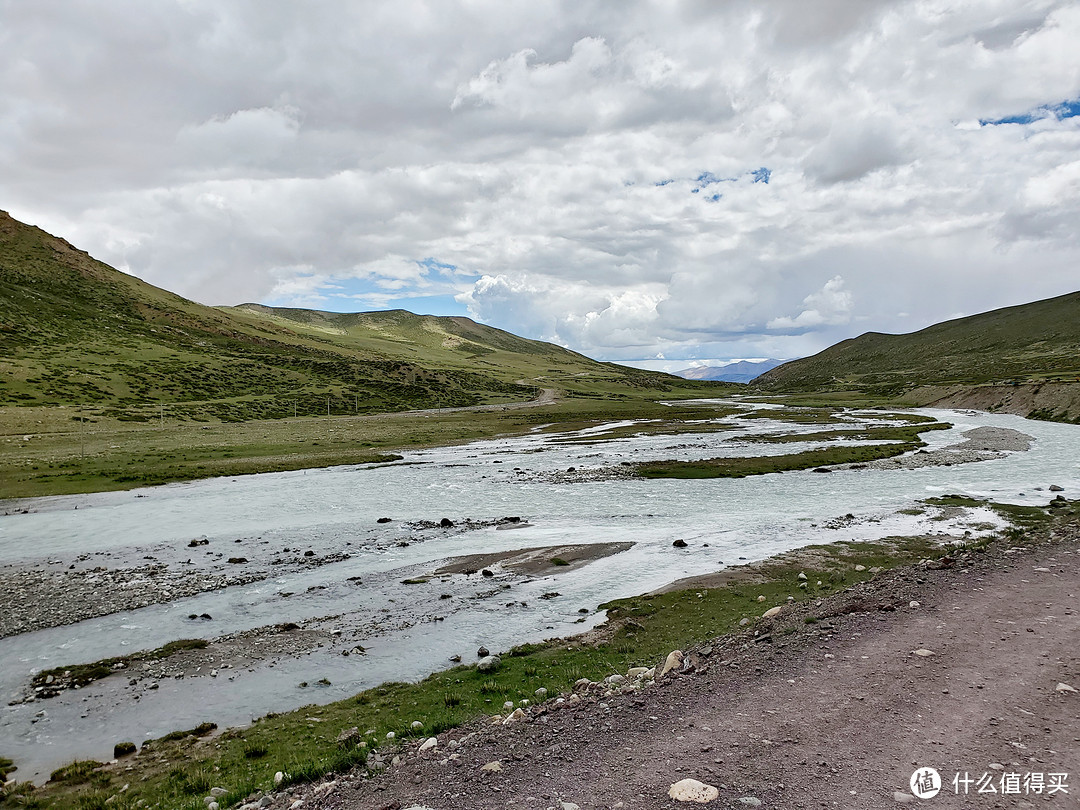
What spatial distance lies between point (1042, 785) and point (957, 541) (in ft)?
73.4

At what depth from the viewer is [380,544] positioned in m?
31.1

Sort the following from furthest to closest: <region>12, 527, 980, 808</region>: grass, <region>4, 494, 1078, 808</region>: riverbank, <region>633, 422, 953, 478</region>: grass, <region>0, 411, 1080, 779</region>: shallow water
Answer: <region>633, 422, 953, 478</region>: grass, <region>0, 411, 1080, 779</region>: shallow water, <region>12, 527, 980, 808</region>: grass, <region>4, 494, 1078, 808</region>: riverbank

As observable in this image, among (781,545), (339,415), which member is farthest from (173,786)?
(339,415)

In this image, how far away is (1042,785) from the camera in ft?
25.2

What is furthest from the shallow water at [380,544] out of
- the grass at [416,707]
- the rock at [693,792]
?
the rock at [693,792]

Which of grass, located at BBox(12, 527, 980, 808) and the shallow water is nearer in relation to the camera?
grass, located at BBox(12, 527, 980, 808)

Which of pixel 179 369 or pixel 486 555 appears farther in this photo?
pixel 179 369

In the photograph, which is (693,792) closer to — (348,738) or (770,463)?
(348,738)

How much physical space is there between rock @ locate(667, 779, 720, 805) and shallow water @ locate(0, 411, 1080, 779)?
32.4 feet

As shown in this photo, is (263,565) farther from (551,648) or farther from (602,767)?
(602,767)

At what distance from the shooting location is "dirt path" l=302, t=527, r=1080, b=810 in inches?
322

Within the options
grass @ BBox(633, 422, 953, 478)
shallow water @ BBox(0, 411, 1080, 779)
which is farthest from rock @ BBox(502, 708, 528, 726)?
grass @ BBox(633, 422, 953, 478)

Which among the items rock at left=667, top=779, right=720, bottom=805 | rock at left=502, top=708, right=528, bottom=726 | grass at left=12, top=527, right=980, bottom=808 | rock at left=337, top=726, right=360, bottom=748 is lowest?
grass at left=12, top=527, right=980, bottom=808

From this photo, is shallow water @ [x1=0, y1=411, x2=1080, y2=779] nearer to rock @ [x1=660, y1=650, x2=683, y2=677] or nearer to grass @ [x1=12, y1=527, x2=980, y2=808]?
grass @ [x1=12, y1=527, x2=980, y2=808]
